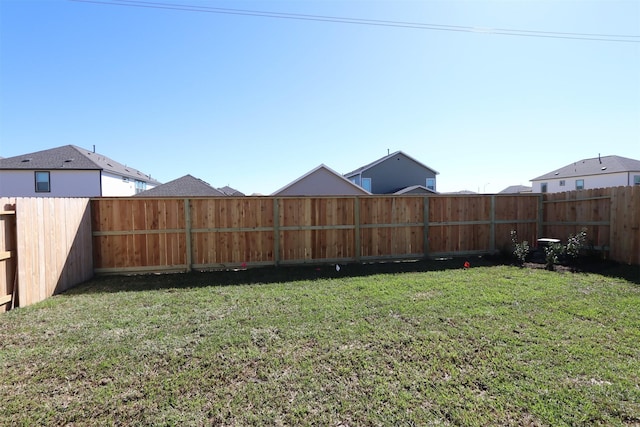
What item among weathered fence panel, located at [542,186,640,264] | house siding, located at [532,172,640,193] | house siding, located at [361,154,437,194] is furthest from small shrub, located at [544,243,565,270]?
house siding, located at [532,172,640,193]

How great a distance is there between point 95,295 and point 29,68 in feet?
37.3

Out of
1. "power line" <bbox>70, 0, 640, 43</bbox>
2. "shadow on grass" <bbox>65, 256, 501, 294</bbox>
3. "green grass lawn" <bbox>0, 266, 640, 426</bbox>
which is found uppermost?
"power line" <bbox>70, 0, 640, 43</bbox>

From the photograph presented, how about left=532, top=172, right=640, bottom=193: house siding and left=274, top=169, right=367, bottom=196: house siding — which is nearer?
left=274, top=169, right=367, bottom=196: house siding

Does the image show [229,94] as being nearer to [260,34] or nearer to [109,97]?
[260,34]

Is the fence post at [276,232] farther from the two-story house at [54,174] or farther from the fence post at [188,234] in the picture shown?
the two-story house at [54,174]

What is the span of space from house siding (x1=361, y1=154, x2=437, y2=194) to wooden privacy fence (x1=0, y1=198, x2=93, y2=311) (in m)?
19.5

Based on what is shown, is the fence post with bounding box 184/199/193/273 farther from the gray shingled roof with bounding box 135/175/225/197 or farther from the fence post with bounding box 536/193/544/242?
the gray shingled roof with bounding box 135/175/225/197

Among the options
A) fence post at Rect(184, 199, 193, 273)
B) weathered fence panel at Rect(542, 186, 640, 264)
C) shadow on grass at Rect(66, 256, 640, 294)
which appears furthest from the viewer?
fence post at Rect(184, 199, 193, 273)

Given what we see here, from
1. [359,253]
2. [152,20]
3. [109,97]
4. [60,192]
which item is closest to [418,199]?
[359,253]

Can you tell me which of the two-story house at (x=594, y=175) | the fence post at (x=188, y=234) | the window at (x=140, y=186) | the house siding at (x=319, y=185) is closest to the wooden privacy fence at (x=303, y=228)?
the fence post at (x=188, y=234)

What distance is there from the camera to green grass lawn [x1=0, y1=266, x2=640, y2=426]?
2.01 meters

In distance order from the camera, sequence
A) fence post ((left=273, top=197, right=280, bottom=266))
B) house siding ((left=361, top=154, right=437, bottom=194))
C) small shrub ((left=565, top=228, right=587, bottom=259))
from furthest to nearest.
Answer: house siding ((left=361, top=154, right=437, bottom=194)) < fence post ((left=273, top=197, right=280, bottom=266)) < small shrub ((left=565, top=228, right=587, bottom=259))

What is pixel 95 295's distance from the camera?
483 centimetres

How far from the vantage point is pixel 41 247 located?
4633 millimetres
